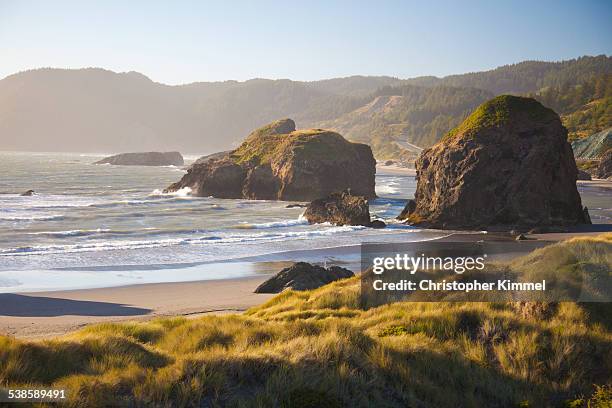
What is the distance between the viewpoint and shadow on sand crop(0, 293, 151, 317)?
16672mm

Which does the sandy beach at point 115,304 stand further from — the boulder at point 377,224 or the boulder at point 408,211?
the boulder at point 408,211

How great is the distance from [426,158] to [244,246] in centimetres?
1826

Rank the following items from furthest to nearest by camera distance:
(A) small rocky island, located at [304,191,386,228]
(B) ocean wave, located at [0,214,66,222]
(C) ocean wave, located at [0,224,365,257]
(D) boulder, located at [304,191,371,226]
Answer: (B) ocean wave, located at [0,214,66,222], (D) boulder, located at [304,191,371,226], (A) small rocky island, located at [304,191,386,228], (C) ocean wave, located at [0,224,365,257]

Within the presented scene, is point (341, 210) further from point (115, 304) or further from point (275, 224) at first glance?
point (115, 304)

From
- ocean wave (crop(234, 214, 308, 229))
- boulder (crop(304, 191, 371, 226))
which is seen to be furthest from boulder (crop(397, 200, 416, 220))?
ocean wave (crop(234, 214, 308, 229))

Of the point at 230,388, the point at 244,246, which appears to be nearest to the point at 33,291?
the point at 244,246

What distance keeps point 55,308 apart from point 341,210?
2665cm

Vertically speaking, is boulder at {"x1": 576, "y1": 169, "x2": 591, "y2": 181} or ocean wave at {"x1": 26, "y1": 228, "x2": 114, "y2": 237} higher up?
boulder at {"x1": 576, "y1": 169, "x2": 591, "y2": 181}

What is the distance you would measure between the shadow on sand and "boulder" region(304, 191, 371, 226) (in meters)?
24.3

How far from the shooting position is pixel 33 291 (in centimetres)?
1989

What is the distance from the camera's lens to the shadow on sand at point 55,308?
16.7 m

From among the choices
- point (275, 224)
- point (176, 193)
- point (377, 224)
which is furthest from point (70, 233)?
point (176, 193)

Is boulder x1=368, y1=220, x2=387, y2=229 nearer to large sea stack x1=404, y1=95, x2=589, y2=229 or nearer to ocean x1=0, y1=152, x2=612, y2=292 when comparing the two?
ocean x1=0, y1=152, x2=612, y2=292

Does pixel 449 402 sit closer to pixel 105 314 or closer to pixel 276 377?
pixel 276 377
